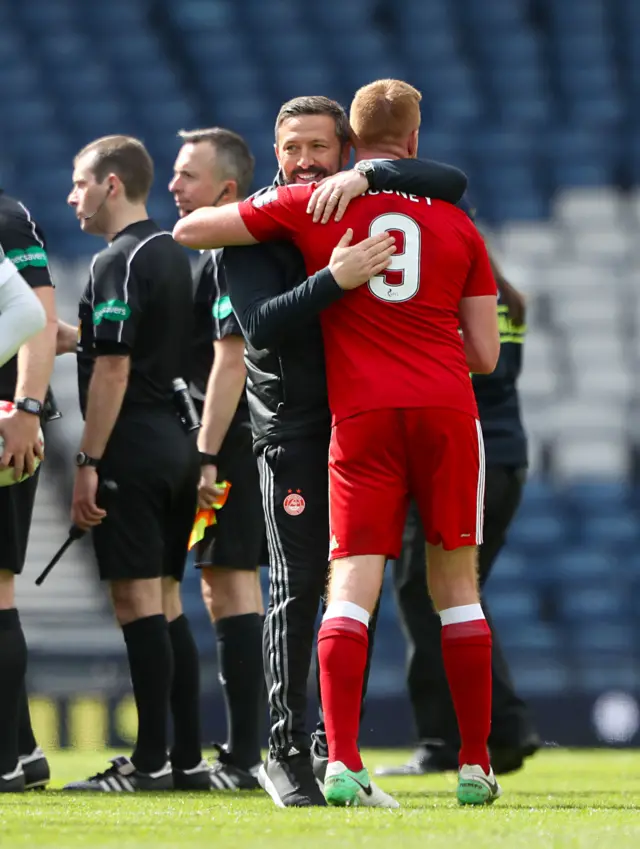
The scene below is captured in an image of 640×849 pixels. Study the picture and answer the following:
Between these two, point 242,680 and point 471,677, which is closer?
point 471,677

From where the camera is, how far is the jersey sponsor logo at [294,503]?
3.69 metres

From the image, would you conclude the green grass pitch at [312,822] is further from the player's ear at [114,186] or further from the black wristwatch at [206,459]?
the player's ear at [114,186]

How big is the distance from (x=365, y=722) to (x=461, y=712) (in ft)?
14.6

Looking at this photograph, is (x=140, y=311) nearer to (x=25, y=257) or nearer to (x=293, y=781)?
(x=25, y=257)

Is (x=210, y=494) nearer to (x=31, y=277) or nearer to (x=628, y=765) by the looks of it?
(x=31, y=277)

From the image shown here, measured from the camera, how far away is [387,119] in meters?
3.70

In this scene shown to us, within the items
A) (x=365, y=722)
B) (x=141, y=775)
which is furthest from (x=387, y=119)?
(x=365, y=722)

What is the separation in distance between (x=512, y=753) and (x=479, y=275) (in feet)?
6.41

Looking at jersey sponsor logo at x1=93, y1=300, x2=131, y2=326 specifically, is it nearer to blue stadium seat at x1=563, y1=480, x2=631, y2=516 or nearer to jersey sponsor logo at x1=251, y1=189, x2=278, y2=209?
jersey sponsor logo at x1=251, y1=189, x2=278, y2=209

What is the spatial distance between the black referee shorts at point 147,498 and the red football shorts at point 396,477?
102 cm

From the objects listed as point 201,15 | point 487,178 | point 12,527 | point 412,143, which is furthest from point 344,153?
point 201,15

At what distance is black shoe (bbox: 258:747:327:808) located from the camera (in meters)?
3.59

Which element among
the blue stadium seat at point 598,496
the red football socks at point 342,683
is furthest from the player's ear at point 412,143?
the blue stadium seat at point 598,496

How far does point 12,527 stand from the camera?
421 centimetres
